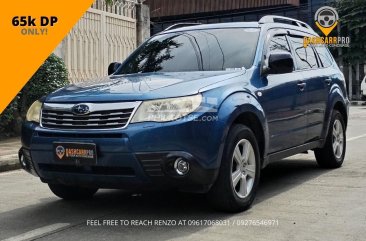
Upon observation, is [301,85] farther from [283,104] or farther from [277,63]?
[277,63]

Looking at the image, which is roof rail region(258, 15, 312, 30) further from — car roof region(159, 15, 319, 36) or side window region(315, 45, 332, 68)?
side window region(315, 45, 332, 68)

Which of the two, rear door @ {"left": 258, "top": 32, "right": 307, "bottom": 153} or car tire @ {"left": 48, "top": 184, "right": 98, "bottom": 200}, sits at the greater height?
rear door @ {"left": 258, "top": 32, "right": 307, "bottom": 153}

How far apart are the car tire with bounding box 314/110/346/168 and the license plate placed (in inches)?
141

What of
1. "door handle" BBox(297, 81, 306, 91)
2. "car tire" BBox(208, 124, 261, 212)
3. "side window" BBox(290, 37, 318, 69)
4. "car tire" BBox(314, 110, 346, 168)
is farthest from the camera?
"car tire" BBox(314, 110, 346, 168)

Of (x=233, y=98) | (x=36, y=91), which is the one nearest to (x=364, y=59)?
(x=36, y=91)

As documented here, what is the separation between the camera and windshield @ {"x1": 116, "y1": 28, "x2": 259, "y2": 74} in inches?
223

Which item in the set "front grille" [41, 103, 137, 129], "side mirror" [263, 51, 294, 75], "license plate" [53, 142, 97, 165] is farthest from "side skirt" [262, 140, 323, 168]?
"license plate" [53, 142, 97, 165]

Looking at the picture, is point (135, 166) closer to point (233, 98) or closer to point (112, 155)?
point (112, 155)

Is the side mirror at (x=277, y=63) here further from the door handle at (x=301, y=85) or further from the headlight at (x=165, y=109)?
the headlight at (x=165, y=109)

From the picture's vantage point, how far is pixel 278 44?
6.29 meters

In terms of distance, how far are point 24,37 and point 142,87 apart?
27.6 ft

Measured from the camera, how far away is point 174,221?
486 centimetres

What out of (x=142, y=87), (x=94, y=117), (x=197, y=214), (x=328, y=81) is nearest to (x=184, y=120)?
(x=142, y=87)

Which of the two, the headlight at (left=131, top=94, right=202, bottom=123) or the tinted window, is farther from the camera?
the tinted window
